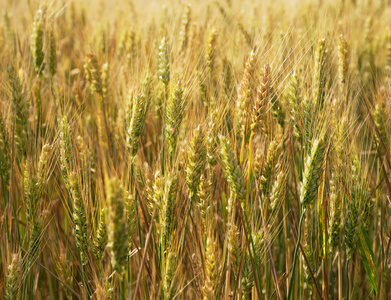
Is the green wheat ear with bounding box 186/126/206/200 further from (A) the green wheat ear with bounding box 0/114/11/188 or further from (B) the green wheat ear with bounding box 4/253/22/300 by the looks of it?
(A) the green wheat ear with bounding box 0/114/11/188

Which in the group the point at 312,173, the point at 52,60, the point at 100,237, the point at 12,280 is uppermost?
the point at 52,60

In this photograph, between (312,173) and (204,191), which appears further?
(204,191)

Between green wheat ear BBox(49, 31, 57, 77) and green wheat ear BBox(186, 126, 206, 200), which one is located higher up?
green wheat ear BBox(49, 31, 57, 77)

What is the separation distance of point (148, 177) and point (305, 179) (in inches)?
22.8

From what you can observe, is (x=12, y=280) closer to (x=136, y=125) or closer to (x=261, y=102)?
(x=136, y=125)

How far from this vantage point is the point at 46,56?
2201mm

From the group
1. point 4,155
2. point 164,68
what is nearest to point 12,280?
point 4,155

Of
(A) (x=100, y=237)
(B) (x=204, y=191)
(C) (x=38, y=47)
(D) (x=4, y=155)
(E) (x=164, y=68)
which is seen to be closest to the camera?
(A) (x=100, y=237)

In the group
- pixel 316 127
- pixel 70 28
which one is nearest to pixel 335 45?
pixel 316 127

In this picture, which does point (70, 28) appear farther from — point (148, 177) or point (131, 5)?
point (148, 177)

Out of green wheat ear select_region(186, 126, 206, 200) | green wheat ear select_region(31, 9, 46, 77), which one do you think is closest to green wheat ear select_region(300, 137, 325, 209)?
green wheat ear select_region(186, 126, 206, 200)

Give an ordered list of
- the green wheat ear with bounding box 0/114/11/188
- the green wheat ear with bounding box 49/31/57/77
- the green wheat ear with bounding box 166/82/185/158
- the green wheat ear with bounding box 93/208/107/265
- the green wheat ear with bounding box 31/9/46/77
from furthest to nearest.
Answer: the green wheat ear with bounding box 49/31/57/77 → the green wheat ear with bounding box 31/9/46/77 → the green wheat ear with bounding box 0/114/11/188 → the green wheat ear with bounding box 166/82/185/158 → the green wheat ear with bounding box 93/208/107/265

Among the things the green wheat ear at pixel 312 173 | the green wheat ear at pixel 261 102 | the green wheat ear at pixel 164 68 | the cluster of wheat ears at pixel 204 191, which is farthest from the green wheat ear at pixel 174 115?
the green wheat ear at pixel 312 173

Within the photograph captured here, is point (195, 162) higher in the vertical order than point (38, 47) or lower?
lower
